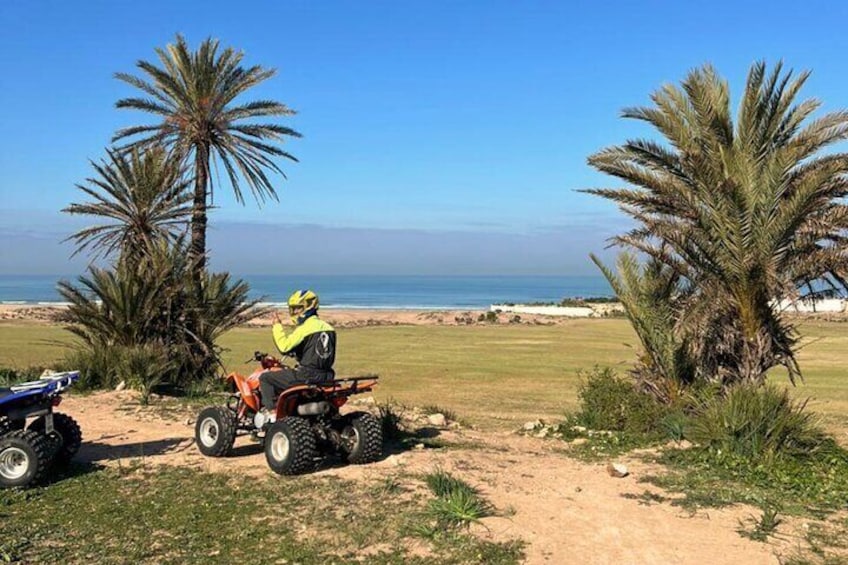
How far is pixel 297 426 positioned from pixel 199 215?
43.5 ft

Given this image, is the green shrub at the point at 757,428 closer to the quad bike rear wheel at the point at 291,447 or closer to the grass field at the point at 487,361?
the grass field at the point at 487,361

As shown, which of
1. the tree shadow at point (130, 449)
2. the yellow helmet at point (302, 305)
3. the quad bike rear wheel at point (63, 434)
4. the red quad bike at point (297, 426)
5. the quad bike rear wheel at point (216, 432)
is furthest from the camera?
the tree shadow at point (130, 449)

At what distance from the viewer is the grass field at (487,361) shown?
58.4ft

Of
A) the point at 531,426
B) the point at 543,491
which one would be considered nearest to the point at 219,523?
the point at 543,491

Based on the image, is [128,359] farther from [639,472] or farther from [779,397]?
[779,397]

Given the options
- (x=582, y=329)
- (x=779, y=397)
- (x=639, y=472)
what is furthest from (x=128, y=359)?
(x=582, y=329)

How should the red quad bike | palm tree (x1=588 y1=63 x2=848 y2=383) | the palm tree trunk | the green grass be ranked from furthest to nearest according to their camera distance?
the palm tree trunk → palm tree (x1=588 y1=63 x2=848 y2=383) → the red quad bike → the green grass

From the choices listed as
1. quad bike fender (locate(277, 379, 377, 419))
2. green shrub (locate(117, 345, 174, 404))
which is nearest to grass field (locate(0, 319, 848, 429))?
green shrub (locate(117, 345, 174, 404))

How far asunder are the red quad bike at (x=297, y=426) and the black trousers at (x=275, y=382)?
5.2 inches

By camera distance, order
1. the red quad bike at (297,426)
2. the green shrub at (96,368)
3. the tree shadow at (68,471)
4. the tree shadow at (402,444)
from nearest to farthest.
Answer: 1. the tree shadow at (68,471)
2. the red quad bike at (297,426)
3. the tree shadow at (402,444)
4. the green shrub at (96,368)

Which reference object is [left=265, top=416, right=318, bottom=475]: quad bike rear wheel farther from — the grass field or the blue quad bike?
the grass field

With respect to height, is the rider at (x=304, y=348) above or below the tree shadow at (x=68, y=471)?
above

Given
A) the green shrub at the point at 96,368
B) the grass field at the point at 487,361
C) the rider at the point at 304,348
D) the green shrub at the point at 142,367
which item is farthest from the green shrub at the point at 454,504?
the green shrub at the point at 96,368

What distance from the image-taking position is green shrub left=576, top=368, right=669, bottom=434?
1108 centimetres
